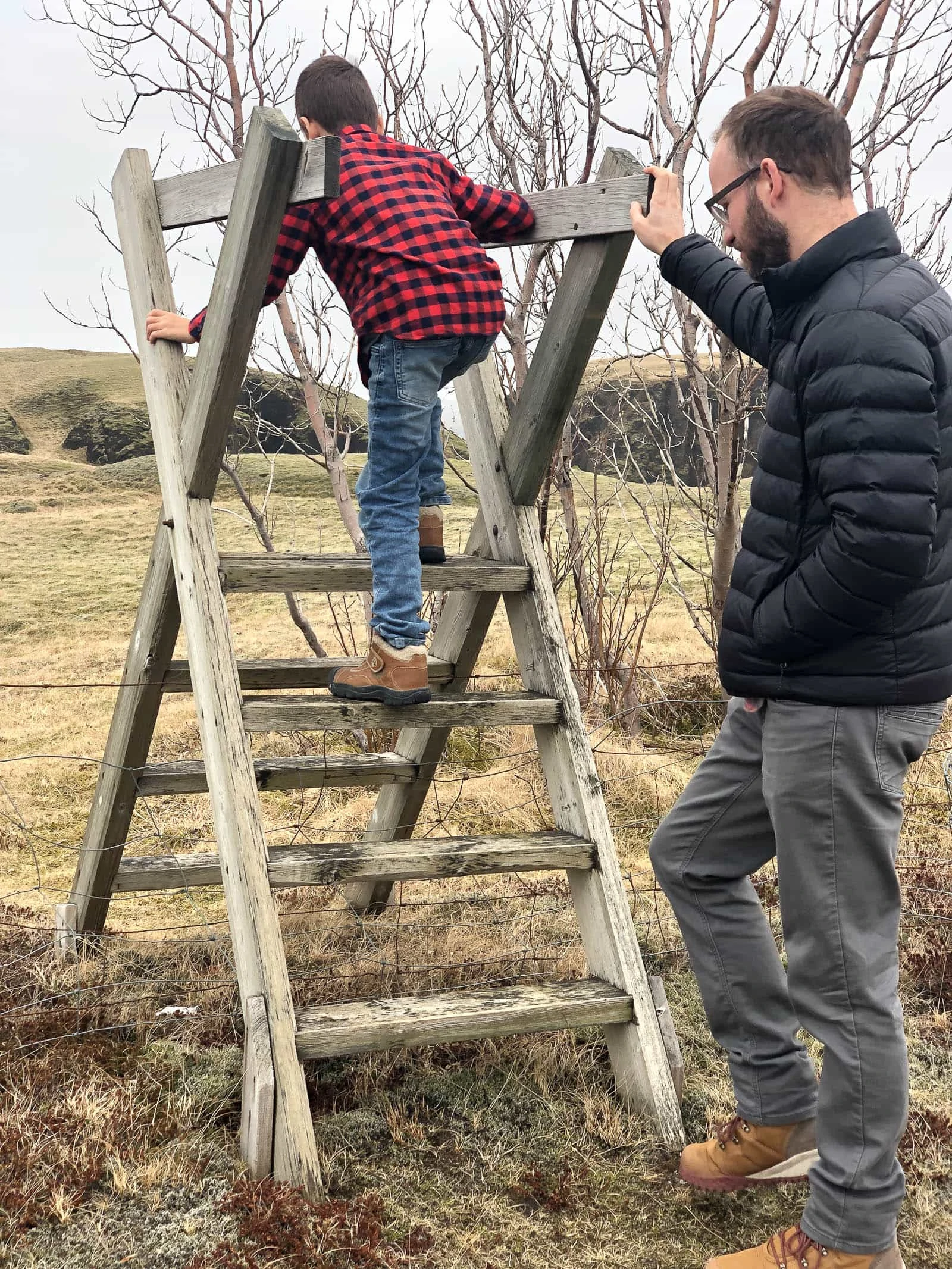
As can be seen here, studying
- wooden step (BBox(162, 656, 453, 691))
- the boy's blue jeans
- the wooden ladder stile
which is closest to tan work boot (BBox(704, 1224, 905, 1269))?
the wooden ladder stile

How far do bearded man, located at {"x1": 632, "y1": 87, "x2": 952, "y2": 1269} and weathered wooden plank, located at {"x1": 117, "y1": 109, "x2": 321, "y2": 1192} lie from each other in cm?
102

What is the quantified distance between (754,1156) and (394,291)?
2.33 meters

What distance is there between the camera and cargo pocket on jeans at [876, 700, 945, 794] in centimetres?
205

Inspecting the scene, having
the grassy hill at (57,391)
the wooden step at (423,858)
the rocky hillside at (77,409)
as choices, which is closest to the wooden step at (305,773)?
the wooden step at (423,858)

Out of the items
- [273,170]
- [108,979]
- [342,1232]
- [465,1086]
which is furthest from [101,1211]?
[273,170]

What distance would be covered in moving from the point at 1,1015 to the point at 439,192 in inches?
116

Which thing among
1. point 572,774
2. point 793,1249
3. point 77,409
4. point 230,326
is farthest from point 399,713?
point 77,409

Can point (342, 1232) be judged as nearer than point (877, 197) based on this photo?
Yes

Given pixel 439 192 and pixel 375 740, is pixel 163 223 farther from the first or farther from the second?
pixel 375 740

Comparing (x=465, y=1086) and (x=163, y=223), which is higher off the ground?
(x=163, y=223)

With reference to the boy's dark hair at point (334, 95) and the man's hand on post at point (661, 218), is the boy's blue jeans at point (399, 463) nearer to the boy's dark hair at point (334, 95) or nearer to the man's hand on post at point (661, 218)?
the man's hand on post at point (661, 218)

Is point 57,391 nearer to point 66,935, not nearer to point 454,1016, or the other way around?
point 66,935

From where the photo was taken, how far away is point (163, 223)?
329cm

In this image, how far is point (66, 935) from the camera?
13.9ft
